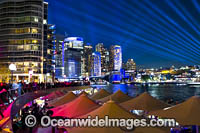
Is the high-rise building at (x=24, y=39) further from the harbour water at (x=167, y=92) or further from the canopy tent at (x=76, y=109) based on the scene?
the canopy tent at (x=76, y=109)

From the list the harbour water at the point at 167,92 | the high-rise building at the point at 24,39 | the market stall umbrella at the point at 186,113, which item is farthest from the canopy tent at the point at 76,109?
the high-rise building at the point at 24,39

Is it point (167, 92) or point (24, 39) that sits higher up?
point (24, 39)

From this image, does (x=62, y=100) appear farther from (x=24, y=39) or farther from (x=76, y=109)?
(x=24, y=39)

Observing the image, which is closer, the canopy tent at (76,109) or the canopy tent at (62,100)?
the canopy tent at (76,109)

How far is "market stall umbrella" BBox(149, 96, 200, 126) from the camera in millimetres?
8500

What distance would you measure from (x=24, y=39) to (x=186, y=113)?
296 ft

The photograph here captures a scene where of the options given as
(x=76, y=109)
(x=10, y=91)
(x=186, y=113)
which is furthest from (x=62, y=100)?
(x=186, y=113)

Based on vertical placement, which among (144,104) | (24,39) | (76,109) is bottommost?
(144,104)

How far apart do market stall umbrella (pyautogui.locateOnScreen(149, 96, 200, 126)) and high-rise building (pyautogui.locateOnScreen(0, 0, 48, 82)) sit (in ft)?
280

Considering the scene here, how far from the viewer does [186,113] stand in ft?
28.9

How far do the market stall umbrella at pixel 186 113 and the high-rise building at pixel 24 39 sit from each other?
8546 cm

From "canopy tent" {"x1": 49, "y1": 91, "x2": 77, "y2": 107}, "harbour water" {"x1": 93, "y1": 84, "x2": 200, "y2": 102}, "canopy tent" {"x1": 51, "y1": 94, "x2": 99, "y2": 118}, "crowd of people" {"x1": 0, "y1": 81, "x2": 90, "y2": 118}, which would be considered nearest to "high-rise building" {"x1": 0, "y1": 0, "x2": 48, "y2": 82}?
"harbour water" {"x1": 93, "y1": 84, "x2": 200, "y2": 102}

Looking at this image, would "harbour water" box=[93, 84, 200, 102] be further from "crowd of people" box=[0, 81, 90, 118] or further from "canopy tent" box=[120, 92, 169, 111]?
"canopy tent" box=[120, 92, 169, 111]

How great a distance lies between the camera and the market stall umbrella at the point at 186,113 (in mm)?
8500
